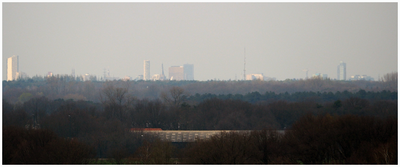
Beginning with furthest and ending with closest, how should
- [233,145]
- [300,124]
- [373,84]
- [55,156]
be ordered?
[373,84] < [300,124] < [233,145] < [55,156]

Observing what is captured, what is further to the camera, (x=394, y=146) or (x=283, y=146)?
(x=283, y=146)

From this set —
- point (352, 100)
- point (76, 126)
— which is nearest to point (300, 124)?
point (76, 126)

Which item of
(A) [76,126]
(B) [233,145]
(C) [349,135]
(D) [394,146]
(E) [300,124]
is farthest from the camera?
(A) [76,126]

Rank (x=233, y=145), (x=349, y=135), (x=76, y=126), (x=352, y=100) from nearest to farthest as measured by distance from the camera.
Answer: (x=233, y=145), (x=349, y=135), (x=76, y=126), (x=352, y=100)

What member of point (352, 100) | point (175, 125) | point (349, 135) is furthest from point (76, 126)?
point (352, 100)

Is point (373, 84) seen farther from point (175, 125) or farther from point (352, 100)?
point (175, 125)

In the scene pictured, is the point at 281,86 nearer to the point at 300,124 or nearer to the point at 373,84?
the point at 373,84

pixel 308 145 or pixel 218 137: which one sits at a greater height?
pixel 218 137

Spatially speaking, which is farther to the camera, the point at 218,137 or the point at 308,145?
the point at 308,145

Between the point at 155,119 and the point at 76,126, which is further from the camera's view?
the point at 155,119
